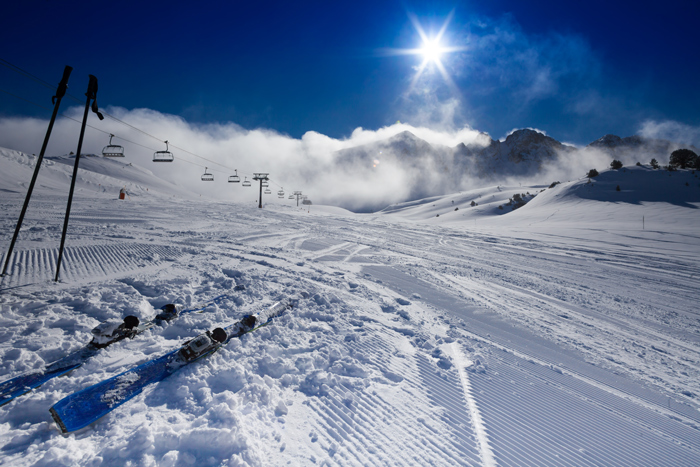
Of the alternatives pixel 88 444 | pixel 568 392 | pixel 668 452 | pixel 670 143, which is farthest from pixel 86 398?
pixel 670 143

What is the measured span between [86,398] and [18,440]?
0.44 m

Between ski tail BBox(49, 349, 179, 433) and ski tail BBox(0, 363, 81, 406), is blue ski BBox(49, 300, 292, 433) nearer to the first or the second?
ski tail BBox(49, 349, 179, 433)

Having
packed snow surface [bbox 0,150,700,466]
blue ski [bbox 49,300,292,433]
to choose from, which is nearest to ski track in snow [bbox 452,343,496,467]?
packed snow surface [bbox 0,150,700,466]

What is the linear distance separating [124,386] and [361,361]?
2639 mm

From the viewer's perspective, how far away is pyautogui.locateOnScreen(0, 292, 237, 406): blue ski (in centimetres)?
261

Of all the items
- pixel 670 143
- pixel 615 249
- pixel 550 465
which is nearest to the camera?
pixel 550 465

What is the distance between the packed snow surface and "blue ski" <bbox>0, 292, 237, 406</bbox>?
144 mm

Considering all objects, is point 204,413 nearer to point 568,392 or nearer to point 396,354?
point 396,354

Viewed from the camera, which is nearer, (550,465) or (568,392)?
(550,465)

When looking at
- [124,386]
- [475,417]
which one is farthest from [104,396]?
[475,417]

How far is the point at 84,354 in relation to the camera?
3205 millimetres

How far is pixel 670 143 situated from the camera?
6900 inches

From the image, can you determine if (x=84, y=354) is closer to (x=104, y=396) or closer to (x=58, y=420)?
(x=104, y=396)

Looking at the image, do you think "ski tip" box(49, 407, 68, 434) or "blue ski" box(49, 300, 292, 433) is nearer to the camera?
"ski tip" box(49, 407, 68, 434)
